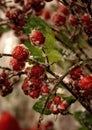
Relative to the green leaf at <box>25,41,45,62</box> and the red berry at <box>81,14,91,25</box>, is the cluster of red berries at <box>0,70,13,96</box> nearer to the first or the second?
the green leaf at <box>25,41,45,62</box>

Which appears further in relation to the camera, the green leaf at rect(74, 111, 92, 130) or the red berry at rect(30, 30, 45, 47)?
the green leaf at rect(74, 111, 92, 130)

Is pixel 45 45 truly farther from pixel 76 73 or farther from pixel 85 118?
pixel 85 118

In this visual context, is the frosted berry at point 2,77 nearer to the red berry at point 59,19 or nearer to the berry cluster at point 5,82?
the berry cluster at point 5,82

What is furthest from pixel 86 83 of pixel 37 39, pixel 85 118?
pixel 85 118

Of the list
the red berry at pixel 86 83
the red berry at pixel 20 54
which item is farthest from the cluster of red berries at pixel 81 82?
the red berry at pixel 20 54

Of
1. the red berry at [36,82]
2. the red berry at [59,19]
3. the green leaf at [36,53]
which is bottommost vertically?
the red berry at [59,19]

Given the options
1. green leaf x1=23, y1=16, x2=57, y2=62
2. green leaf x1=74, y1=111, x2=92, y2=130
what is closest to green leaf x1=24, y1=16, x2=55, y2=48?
green leaf x1=23, y1=16, x2=57, y2=62
